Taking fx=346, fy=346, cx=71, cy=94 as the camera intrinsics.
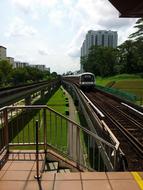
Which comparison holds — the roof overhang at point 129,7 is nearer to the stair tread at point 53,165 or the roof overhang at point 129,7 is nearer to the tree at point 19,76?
the stair tread at point 53,165

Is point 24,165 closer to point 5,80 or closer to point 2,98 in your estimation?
point 2,98

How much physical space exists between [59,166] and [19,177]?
192 cm

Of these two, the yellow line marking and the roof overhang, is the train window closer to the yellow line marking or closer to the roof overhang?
the roof overhang

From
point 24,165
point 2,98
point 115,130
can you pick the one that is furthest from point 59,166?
point 2,98

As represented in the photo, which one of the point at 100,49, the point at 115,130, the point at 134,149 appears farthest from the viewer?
the point at 100,49

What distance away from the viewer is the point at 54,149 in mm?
9258

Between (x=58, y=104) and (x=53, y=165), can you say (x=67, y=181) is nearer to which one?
(x=53, y=165)

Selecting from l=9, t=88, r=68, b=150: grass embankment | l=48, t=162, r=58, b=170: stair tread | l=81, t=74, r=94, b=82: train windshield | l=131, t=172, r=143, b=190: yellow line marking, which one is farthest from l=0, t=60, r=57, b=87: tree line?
l=131, t=172, r=143, b=190: yellow line marking

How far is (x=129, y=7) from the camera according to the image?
46.2 ft

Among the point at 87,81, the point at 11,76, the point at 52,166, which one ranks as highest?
the point at 87,81

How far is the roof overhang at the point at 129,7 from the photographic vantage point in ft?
43.2

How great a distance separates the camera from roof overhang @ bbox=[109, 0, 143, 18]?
13.2m

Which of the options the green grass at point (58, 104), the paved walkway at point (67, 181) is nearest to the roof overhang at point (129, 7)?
the paved walkway at point (67, 181)

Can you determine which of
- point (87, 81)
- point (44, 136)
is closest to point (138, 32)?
point (87, 81)
